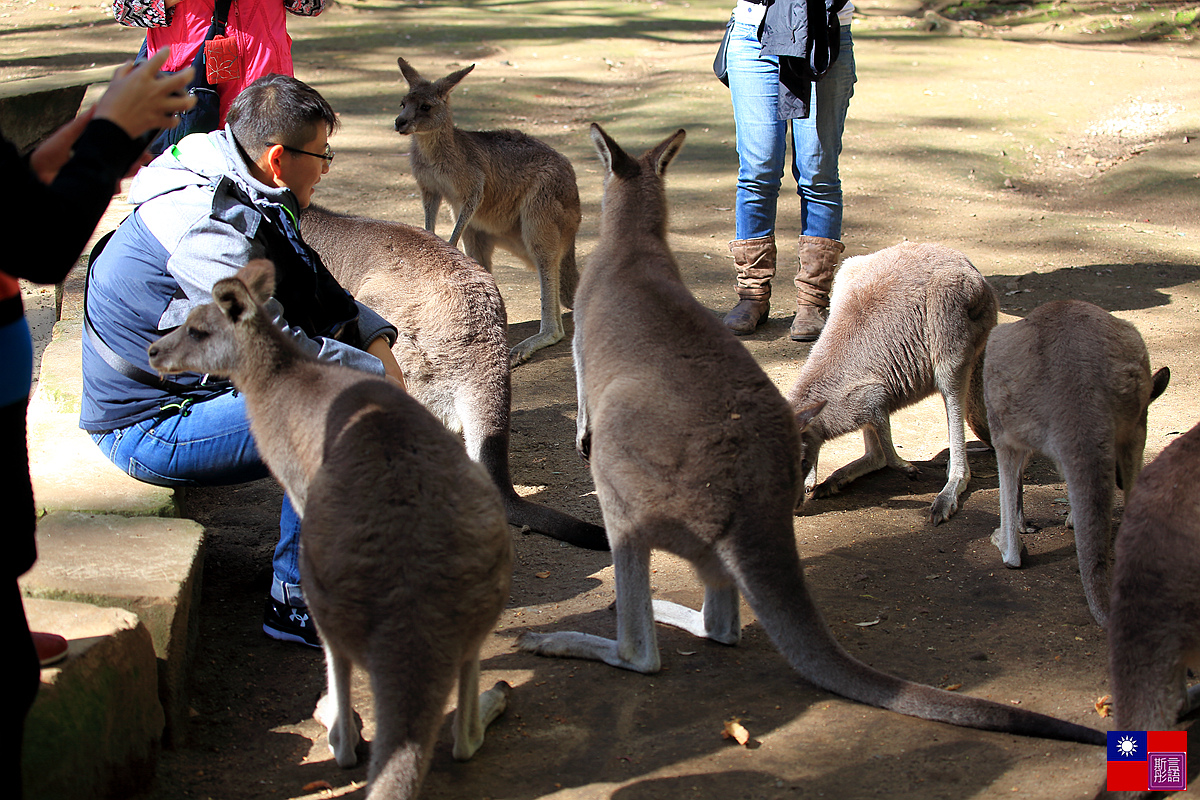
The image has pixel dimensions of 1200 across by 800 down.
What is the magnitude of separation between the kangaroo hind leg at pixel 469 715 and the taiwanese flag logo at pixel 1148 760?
1379mm

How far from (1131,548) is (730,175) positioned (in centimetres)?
663

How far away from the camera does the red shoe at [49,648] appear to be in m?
2.13

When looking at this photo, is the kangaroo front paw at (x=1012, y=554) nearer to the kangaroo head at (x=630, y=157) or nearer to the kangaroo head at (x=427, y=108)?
the kangaroo head at (x=630, y=157)

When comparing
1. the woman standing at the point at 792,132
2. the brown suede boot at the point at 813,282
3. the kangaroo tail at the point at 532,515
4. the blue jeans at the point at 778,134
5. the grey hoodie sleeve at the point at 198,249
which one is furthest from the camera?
the brown suede boot at the point at 813,282

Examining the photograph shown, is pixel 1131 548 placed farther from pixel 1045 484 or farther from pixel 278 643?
pixel 278 643

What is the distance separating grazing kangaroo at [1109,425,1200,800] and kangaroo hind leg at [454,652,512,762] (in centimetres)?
144

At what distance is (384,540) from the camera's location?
6.87 ft

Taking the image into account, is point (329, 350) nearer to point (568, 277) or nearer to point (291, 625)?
point (291, 625)

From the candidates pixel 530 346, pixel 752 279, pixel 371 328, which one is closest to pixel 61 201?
pixel 371 328

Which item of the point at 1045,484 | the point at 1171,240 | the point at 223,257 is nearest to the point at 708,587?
the point at 223,257

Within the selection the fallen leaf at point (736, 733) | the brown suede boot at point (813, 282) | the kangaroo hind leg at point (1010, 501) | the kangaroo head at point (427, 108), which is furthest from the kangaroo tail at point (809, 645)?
the kangaroo head at point (427, 108)

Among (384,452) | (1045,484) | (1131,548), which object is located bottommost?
(1045,484)

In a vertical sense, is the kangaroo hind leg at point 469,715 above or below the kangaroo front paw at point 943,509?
above

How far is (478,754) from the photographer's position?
8.19 ft
